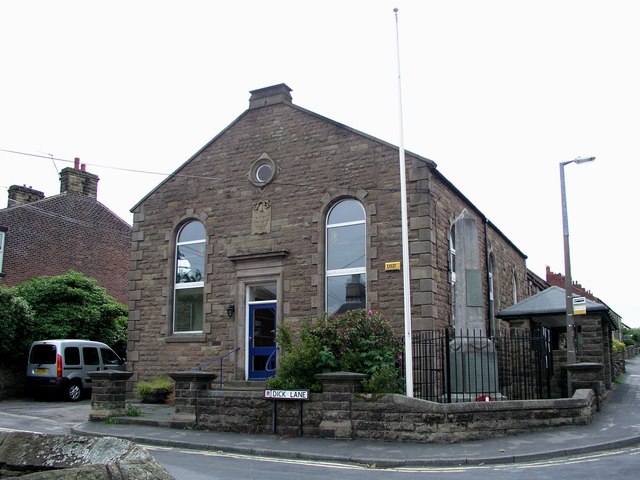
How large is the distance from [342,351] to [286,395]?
1434 millimetres

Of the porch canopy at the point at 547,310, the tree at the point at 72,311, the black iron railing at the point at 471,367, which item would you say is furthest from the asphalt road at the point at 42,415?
the porch canopy at the point at 547,310

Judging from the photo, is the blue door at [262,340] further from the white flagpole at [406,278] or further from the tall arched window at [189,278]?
the white flagpole at [406,278]

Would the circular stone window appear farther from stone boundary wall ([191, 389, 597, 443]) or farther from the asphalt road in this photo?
the asphalt road

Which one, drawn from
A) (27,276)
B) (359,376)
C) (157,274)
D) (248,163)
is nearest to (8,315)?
(157,274)

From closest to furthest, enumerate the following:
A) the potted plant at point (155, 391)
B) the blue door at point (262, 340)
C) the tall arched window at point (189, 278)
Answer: the blue door at point (262, 340) → the potted plant at point (155, 391) → the tall arched window at point (189, 278)

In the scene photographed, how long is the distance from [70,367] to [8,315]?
2.85 metres

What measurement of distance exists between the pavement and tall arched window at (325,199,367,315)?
16.5ft

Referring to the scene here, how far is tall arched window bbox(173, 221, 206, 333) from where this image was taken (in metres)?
19.3

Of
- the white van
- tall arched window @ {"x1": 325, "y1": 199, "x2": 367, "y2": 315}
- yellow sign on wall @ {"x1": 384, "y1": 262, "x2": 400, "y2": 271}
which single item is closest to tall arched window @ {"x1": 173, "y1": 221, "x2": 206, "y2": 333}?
the white van

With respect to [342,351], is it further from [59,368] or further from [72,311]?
[72,311]

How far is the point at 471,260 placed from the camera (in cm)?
1448

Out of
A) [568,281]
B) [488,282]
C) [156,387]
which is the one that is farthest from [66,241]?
[568,281]

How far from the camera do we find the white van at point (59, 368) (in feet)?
66.6

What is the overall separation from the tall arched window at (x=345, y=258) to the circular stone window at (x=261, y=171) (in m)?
2.30
